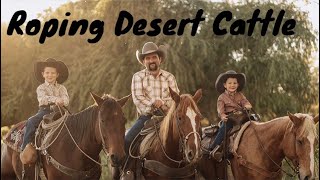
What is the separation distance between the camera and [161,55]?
326 inches

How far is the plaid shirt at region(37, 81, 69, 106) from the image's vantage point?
26.5 ft

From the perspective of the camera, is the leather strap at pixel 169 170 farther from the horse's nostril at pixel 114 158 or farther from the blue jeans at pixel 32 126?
the blue jeans at pixel 32 126

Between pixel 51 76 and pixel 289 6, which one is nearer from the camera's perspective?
pixel 51 76

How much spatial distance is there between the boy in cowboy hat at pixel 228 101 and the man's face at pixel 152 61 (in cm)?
112

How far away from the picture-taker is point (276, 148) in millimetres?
7695

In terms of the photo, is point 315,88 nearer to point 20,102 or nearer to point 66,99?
point 20,102

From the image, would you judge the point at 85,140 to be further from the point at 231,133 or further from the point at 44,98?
the point at 231,133

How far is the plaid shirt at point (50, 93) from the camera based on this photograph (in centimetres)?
808

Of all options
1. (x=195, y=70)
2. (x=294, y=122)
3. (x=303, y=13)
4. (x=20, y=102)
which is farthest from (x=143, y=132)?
(x=20, y=102)

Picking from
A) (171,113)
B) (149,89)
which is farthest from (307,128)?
(149,89)

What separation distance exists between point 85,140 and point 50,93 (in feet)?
3.64

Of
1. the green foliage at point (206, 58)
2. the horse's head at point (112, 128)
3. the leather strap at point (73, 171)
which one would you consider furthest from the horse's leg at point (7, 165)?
the green foliage at point (206, 58)

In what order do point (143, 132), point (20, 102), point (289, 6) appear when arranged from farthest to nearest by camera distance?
point (20, 102) < point (289, 6) < point (143, 132)

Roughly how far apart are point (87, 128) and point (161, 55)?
1.61 meters
